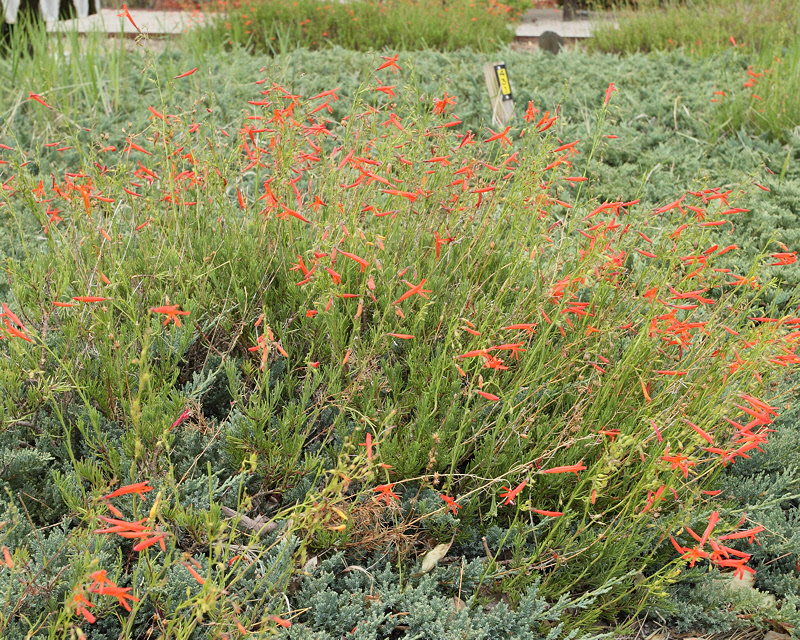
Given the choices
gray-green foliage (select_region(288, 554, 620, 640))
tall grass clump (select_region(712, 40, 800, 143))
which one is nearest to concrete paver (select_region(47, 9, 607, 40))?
tall grass clump (select_region(712, 40, 800, 143))

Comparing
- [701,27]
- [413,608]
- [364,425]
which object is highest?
[701,27]

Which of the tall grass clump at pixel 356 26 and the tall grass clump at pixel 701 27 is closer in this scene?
the tall grass clump at pixel 701 27

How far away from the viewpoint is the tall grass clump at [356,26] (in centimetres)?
877

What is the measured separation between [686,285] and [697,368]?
622mm

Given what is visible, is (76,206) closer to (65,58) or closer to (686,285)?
(686,285)

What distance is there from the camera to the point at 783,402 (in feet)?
9.72

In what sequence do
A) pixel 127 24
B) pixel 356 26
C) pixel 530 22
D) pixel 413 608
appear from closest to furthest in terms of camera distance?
pixel 413 608 < pixel 356 26 < pixel 127 24 < pixel 530 22

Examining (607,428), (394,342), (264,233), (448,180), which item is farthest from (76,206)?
(607,428)

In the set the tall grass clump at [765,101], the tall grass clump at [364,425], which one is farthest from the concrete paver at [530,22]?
the tall grass clump at [364,425]

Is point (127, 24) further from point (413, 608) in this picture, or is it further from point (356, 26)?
point (413, 608)

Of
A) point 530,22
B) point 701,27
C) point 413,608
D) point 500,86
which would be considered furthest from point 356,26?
point 413,608

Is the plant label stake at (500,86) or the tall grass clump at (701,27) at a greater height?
the tall grass clump at (701,27)

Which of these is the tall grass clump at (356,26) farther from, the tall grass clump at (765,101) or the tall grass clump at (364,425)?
the tall grass clump at (364,425)

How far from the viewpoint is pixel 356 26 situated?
9.41 metres
